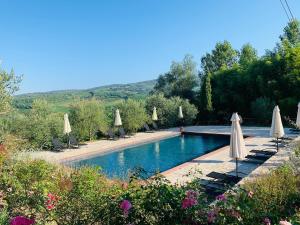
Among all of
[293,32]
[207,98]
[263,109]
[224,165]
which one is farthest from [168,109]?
[293,32]

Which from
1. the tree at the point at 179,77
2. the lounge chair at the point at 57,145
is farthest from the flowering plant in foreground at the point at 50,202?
the tree at the point at 179,77

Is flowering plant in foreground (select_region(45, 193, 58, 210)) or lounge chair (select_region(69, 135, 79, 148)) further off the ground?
flowering plant in foreground (select_region(45, 193, 58, 210))

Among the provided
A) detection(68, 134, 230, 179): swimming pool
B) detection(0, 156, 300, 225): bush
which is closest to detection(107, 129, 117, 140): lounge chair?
detection(68, 134, 230, 179): swimming pool

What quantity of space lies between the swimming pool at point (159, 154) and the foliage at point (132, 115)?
2.63 metres

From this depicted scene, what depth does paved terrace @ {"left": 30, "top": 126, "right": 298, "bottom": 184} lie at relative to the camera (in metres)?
11.5

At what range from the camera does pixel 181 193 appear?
3896 millimetres

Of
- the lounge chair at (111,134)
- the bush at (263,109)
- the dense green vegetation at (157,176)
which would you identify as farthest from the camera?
the bush at (263,109)

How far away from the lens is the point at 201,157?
14.8m

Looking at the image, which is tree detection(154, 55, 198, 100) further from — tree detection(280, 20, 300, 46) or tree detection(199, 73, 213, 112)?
tree detection(280, 20, 300, 46)

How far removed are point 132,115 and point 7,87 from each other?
12.4 metres

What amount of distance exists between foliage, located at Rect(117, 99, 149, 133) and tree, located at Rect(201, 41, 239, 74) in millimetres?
22126

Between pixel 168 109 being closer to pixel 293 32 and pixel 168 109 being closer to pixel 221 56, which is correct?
pixel 221 56

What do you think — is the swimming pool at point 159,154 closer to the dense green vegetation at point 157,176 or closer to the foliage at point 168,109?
the dense green vegetation at point 157,176

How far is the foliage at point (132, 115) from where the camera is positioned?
23797mm
